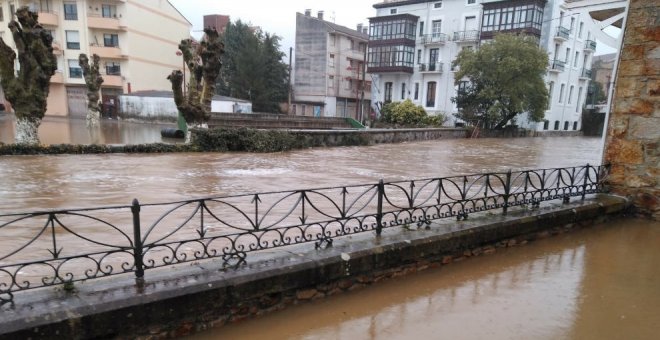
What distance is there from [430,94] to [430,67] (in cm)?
251

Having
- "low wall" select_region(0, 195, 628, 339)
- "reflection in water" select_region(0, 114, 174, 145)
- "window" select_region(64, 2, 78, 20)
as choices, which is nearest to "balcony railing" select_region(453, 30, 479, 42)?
"reflection in water" select_region(0, 114, 174, 145)

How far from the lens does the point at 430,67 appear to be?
38250mm

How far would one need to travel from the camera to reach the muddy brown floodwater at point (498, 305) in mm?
3557

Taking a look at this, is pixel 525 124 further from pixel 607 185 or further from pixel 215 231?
pixel 215 231

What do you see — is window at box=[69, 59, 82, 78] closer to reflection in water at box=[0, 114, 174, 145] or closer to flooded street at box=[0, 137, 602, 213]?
reflection in water at box=[0, 114, 174, 145]

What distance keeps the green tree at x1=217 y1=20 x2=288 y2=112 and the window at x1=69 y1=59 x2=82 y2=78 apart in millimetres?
12669

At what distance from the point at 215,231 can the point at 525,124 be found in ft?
117

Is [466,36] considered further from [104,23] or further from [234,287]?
[234,287]

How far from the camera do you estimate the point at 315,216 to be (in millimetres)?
6582

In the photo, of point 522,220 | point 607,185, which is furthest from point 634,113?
point 522,220

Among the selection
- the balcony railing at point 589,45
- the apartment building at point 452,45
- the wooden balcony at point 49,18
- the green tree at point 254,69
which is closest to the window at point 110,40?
the wooden balcony at point 49,18

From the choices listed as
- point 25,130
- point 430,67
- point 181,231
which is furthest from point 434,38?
point 181,231

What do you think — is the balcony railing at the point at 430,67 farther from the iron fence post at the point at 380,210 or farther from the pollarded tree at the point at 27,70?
the iron fence post at the point at 380,210

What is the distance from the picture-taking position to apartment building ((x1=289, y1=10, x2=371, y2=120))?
→ 42531 millimetres
